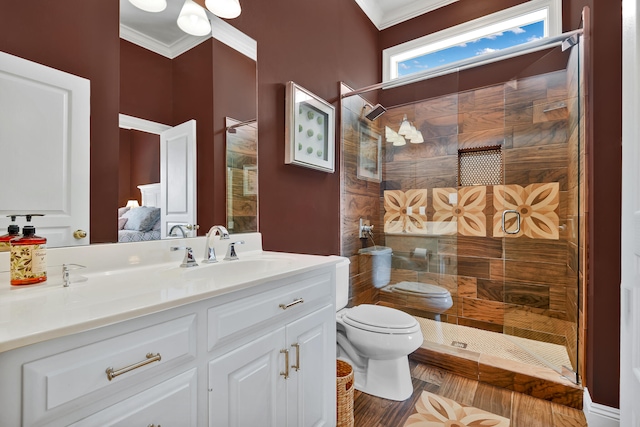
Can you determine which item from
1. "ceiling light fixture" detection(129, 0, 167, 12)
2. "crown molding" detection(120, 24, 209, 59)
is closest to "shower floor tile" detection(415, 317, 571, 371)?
"crown molding" detection(120, 24, 209, 59)

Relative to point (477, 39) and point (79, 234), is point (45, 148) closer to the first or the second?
point (79, 234)

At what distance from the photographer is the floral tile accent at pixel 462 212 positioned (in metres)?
2.81

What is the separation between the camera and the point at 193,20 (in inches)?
57.8

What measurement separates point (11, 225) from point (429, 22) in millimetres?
3408

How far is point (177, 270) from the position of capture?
1.22 meters

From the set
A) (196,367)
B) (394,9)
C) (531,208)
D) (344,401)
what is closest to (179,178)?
(196,367)

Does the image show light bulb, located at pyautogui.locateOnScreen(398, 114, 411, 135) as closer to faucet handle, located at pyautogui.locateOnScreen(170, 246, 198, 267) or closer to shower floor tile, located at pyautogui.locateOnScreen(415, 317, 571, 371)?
shower floor tile, located at pyautogui.locateOnScreen(415, 317, 571, 371)


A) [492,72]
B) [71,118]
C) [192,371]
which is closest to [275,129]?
[71,118]

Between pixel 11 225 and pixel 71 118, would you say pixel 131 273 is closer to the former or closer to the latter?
pixel 11 225

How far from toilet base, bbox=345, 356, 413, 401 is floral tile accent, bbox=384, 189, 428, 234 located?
51.0 inches

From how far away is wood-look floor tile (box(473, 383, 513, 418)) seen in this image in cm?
173

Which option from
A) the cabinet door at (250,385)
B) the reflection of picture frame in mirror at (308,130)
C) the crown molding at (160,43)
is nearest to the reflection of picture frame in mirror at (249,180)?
the reflection of picture frame in mirror at (308,130)

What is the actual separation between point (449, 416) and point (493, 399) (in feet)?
1.15

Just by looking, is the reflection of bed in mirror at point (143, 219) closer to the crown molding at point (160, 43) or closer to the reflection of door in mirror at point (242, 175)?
the reflection of door in mirror at point (242, 175)
